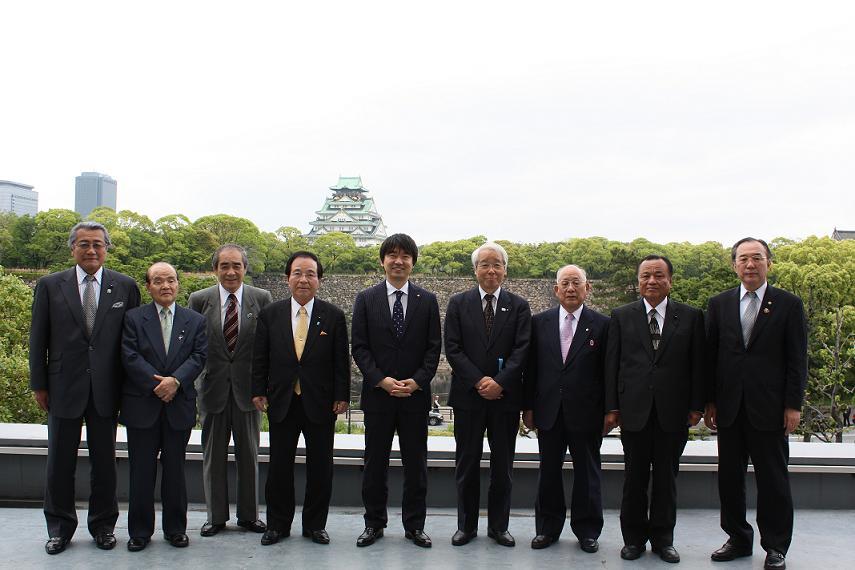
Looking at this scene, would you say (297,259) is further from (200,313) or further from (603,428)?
(603,428)

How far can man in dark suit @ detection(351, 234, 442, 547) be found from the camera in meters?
3.30

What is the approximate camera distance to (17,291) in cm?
1229

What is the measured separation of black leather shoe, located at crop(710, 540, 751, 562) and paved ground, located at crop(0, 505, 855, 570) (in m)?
0.04

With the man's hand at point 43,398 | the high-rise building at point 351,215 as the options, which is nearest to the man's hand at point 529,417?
the man's hand at point 43,398

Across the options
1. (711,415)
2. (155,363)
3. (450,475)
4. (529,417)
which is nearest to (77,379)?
(155,363)

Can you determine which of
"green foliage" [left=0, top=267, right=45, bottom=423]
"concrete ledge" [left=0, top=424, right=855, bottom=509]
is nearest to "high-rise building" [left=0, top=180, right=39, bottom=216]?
"green foliage" [left=0, top=267, right=45, bottom=423]

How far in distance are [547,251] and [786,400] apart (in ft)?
119

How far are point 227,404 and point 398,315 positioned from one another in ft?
3.13

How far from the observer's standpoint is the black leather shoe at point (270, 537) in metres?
3.21

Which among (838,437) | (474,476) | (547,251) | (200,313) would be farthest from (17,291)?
(547,251)

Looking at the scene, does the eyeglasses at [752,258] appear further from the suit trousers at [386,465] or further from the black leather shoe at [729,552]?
the suit trousers at [386,465]

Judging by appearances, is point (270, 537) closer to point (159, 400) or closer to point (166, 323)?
point (159, 400)

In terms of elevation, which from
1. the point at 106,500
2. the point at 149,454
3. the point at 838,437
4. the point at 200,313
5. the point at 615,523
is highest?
the point at 200,313

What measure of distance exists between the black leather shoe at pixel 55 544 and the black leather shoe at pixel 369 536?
4.32ft
